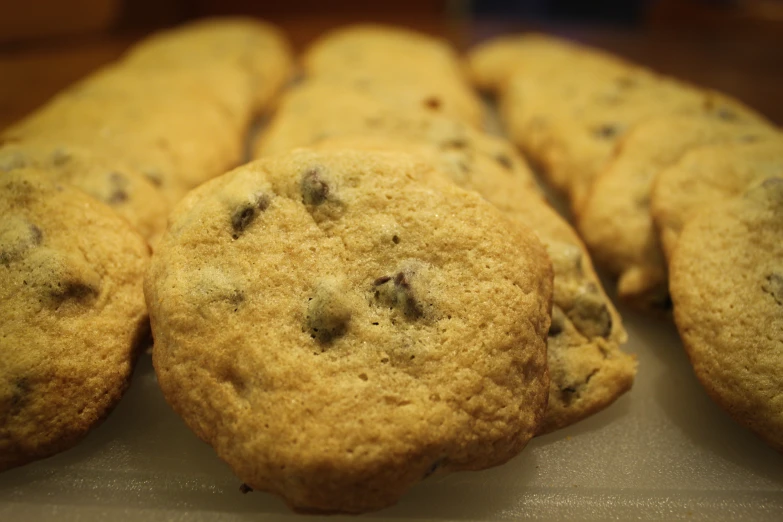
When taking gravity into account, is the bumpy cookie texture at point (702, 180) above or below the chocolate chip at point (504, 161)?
above

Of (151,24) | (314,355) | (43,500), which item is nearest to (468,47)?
(151,24)

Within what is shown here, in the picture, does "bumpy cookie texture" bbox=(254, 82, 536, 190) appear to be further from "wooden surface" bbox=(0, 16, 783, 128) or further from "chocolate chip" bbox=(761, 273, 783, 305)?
"wooden surface" bbox=(0, 16, 783, 128)

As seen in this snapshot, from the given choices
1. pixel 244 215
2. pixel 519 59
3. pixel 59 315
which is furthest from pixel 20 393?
pixel 519 59

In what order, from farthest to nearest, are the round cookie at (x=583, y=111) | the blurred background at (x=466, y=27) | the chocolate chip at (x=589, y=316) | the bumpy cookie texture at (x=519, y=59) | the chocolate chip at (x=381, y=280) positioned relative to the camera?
the blurred background at (x=466, y=27) → the bumpy cookie texture at (x=519, y=59) → the round cookie at (x=583, y=111) → the chocolate chip at (x=589, y=316) → the chocolate chip at (x=381, y=280)

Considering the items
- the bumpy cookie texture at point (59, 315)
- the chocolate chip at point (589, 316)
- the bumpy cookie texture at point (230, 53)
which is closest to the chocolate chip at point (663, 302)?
the chocolate chip at point (589, 316)

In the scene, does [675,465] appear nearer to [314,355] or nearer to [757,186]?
[757,186]

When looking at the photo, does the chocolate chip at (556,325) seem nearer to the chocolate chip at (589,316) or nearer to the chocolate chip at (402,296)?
the chocolate chip at (589,316)

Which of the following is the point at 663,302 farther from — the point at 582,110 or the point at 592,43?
the point at 592,43
